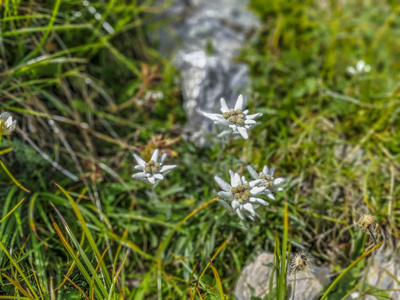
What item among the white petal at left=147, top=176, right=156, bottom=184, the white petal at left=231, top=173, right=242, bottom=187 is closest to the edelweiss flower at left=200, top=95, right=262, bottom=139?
the white petal at left=231, top=173, right=242, bottom=187

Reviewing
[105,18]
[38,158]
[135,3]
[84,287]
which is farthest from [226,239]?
[135,3]

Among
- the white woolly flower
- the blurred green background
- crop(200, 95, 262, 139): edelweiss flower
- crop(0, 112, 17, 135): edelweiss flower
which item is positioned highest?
crop(200, 95, 262, 139): edelweiss flower

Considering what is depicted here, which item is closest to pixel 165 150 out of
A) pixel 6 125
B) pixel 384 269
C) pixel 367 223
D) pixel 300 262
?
pixel 6 125

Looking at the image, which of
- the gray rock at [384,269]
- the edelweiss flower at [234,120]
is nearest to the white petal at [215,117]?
the edelweiss flower at [234,120]

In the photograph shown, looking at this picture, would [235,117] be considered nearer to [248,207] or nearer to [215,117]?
[215,117]

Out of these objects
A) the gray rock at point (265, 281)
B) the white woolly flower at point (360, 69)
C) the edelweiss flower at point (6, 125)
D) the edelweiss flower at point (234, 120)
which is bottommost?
the gray rock at point (265, 281)

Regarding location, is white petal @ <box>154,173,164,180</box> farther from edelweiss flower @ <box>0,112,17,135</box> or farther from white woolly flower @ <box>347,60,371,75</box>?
white woolly flower @ <box>347,60,371,75</box>

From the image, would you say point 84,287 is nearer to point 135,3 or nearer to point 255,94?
point 255,94

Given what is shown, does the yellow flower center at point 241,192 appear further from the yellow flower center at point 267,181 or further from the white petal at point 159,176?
the white petal at point 159,176

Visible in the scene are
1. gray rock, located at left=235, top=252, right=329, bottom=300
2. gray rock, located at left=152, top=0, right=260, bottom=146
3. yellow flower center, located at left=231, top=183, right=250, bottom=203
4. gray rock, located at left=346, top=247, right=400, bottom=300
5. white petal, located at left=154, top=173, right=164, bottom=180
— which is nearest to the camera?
yellow flower center, located at left=231, top=183, right=250, bottom=203

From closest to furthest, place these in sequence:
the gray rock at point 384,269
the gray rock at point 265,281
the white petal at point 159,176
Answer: the white petal at point 159,176, the gray rock at point 265,281, the gray rock at point 384,269
